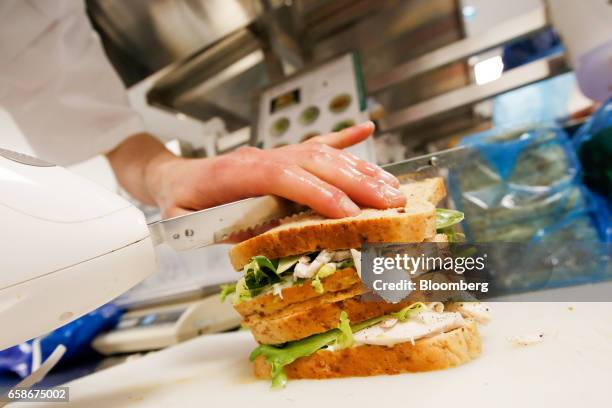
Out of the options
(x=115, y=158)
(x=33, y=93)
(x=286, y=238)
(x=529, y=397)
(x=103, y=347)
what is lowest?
(x=103, y=347)

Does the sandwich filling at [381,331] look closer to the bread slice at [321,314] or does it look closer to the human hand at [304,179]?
the bread slice at [321,314]

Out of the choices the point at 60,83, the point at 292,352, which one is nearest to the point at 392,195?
the point at 292,352

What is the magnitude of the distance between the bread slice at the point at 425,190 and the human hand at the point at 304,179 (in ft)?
0.20

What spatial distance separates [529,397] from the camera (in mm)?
520

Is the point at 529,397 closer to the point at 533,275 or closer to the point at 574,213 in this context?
the point at 533,275

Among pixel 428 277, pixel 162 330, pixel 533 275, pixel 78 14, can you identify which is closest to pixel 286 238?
pixel 428 277

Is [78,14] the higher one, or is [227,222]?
[78,14]

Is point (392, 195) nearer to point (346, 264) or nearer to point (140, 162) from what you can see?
point (346, 264)

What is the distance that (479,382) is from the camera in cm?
59

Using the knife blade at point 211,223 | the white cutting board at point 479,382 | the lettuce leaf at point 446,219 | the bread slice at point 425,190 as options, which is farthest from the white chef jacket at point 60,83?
the lettuce leaf at point 446,219

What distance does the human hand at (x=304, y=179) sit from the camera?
2.70 ft

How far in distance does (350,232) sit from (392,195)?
13cm

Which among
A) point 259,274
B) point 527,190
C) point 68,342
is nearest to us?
point 259,274

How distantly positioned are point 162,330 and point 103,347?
36 centimetres
